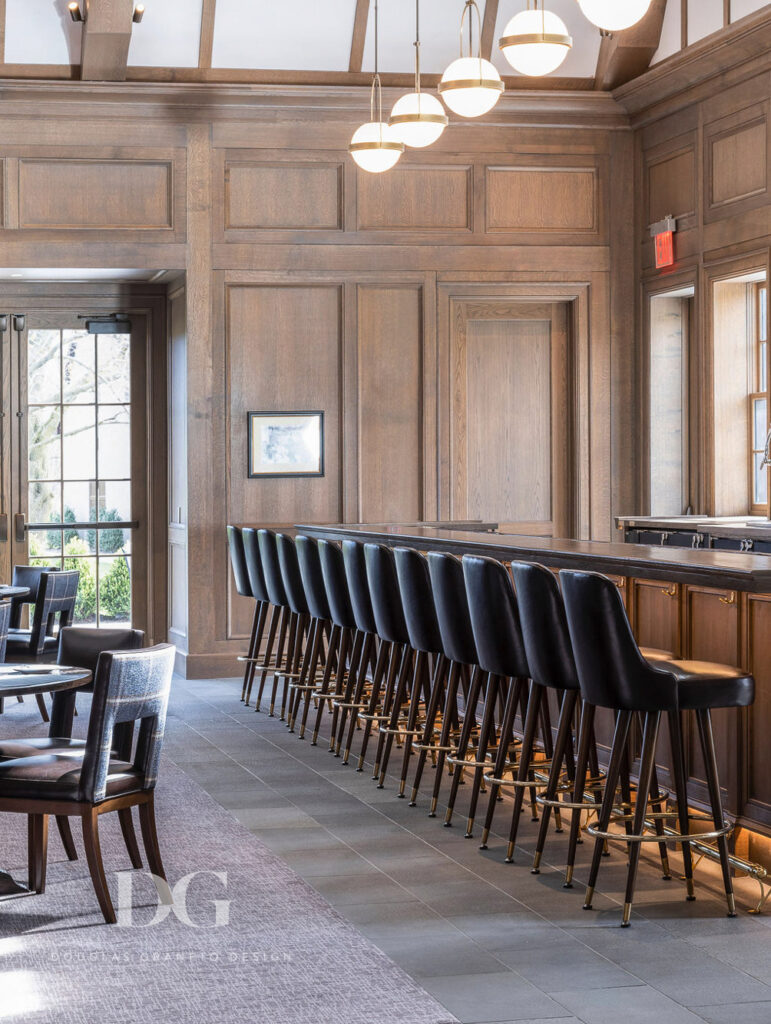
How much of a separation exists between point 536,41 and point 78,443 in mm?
5192

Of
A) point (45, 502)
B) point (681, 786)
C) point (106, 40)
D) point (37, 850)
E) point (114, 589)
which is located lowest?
point (37, 850)

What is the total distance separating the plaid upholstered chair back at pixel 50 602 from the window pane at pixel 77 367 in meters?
2.47

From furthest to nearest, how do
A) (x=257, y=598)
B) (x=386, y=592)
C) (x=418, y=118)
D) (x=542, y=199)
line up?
1. (x=542, y=199)
2. (x=257, y=598)
3. (x=418, y=118)
4. (x=386, y=592)

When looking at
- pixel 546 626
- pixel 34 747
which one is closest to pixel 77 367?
pixel 34 747

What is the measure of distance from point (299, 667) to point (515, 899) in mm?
4017

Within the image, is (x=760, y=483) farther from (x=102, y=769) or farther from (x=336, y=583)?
(x=102, y=769)

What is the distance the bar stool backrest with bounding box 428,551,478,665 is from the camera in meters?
5.00

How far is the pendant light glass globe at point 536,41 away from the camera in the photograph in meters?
5.67

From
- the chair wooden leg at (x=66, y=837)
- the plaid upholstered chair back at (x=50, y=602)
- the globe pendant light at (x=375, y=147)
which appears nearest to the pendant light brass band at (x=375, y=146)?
the globe pendant light at (x=375, y=147)

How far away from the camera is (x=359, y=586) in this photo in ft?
20.2

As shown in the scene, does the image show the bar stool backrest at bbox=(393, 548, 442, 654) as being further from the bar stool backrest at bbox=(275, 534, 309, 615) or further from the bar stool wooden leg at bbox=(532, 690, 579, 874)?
the bar stool backrest at bbox=(275, 534, 309, 615)

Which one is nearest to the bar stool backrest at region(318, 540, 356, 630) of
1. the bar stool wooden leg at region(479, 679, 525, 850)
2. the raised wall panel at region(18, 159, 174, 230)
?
the bar stool wooden leg at region(479, 679, 525, 850)

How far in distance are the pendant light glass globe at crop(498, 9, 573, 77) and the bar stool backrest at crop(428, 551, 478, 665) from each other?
7.09ft

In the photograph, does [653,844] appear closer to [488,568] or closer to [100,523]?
[488,568]
